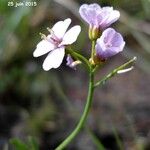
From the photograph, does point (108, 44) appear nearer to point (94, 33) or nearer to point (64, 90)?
point (94, 33)

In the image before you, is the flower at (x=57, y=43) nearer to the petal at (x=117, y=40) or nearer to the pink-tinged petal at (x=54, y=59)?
the pink-tinged petal at (x=54, y=59)

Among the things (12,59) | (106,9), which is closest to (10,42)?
(12,59)

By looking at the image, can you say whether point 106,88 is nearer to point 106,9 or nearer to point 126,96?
point 126,96

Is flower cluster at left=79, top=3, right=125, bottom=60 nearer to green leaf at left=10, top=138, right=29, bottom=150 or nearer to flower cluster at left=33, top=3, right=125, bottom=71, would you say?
flower cluster at left=33, top=3, right=125, bottom=71

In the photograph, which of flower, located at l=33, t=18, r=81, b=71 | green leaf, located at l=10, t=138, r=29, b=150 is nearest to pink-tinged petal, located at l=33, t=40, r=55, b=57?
flower, located at l=33, t=18, r=81, b=71

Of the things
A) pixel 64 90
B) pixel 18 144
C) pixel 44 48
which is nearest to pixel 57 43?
pixel 44 48

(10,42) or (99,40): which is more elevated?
(99,40)
